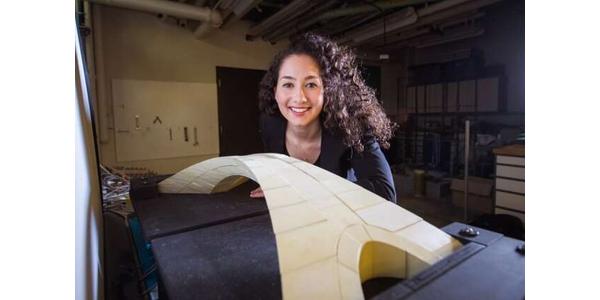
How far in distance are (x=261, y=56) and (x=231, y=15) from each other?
2.28 ft

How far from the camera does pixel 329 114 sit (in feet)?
2.60

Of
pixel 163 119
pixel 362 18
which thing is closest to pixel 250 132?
pixel 163 119

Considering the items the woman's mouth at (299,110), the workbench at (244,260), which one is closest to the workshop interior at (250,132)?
the workbench at (244,260)

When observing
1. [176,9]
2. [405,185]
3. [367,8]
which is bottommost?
[405,185]

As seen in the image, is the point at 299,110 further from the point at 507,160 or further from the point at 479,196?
the point at 479,196

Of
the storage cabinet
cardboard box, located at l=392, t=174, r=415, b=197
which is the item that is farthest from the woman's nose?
cardboard box, located at l=392, t=174, r=415, b=197

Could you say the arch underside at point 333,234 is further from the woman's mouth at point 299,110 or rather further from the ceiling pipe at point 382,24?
the ceiling pipe at point 382,24

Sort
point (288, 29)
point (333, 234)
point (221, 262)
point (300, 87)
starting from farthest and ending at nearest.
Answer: point (288, 29) → point (300, 87) → point (221, 262) → point (333, 234)

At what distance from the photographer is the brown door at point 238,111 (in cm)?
324

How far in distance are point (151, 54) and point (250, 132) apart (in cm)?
120

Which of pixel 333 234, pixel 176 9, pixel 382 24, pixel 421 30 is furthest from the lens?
pixel 421 30

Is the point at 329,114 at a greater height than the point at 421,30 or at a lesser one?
lesser

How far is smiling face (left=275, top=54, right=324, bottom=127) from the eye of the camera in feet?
2.37
